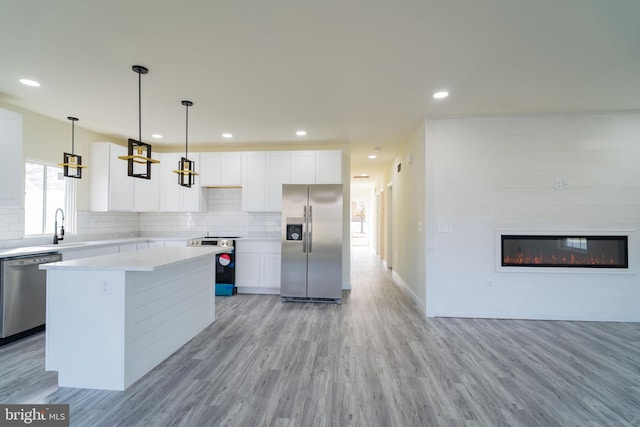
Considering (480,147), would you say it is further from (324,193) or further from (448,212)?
(324,193)

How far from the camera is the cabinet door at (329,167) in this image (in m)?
4.82

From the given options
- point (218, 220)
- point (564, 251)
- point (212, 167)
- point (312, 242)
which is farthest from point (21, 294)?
point (564, 251)

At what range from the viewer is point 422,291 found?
404 cm

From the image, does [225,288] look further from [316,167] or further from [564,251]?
[564,251]

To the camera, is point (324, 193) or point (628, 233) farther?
point (324, 193)

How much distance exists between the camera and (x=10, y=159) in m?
3.11

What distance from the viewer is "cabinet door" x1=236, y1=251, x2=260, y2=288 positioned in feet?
15.9

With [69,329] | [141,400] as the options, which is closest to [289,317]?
[141,400]

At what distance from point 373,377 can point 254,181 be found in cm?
365

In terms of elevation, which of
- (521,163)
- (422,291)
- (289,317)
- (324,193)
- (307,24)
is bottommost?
(289,317)

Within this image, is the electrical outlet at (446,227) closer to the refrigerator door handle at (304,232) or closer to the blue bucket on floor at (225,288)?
the refrigerator door handle at (304,232)

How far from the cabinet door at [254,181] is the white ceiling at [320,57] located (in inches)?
43.8

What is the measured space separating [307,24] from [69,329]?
289 cm

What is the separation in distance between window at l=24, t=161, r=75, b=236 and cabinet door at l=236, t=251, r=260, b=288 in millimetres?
2508
